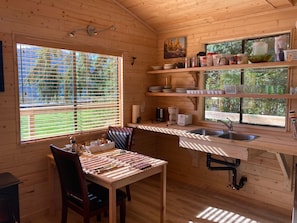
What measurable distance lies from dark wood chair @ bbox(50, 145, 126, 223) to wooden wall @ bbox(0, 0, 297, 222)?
674 millimetres

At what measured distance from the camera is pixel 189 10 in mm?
3398

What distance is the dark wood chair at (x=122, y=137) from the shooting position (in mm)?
3207

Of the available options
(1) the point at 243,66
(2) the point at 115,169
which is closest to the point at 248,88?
(1) the point at 243,66

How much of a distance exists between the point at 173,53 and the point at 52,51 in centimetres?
185

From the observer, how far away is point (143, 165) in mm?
2416

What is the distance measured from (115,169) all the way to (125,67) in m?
1.89

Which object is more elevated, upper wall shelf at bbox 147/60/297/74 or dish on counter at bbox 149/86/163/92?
upper wall shelf at bbox 147/60/297/74

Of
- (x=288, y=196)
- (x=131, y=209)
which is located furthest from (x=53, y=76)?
(x=288, y=196)

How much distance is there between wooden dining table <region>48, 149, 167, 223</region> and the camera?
211cm

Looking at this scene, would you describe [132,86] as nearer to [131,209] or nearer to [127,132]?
[127,132]

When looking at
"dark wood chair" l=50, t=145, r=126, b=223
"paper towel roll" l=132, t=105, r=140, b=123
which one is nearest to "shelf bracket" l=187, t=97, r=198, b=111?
"paper towel roll" l=132, t=105, r=140, b=123

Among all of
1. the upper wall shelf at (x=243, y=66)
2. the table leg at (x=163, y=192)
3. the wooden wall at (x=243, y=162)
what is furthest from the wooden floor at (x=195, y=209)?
the upper wall shelf at (x=243, y=66)

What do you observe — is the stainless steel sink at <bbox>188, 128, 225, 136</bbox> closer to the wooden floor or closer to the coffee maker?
the coffee maker

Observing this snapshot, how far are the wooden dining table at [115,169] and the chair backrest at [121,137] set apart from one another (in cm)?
29
